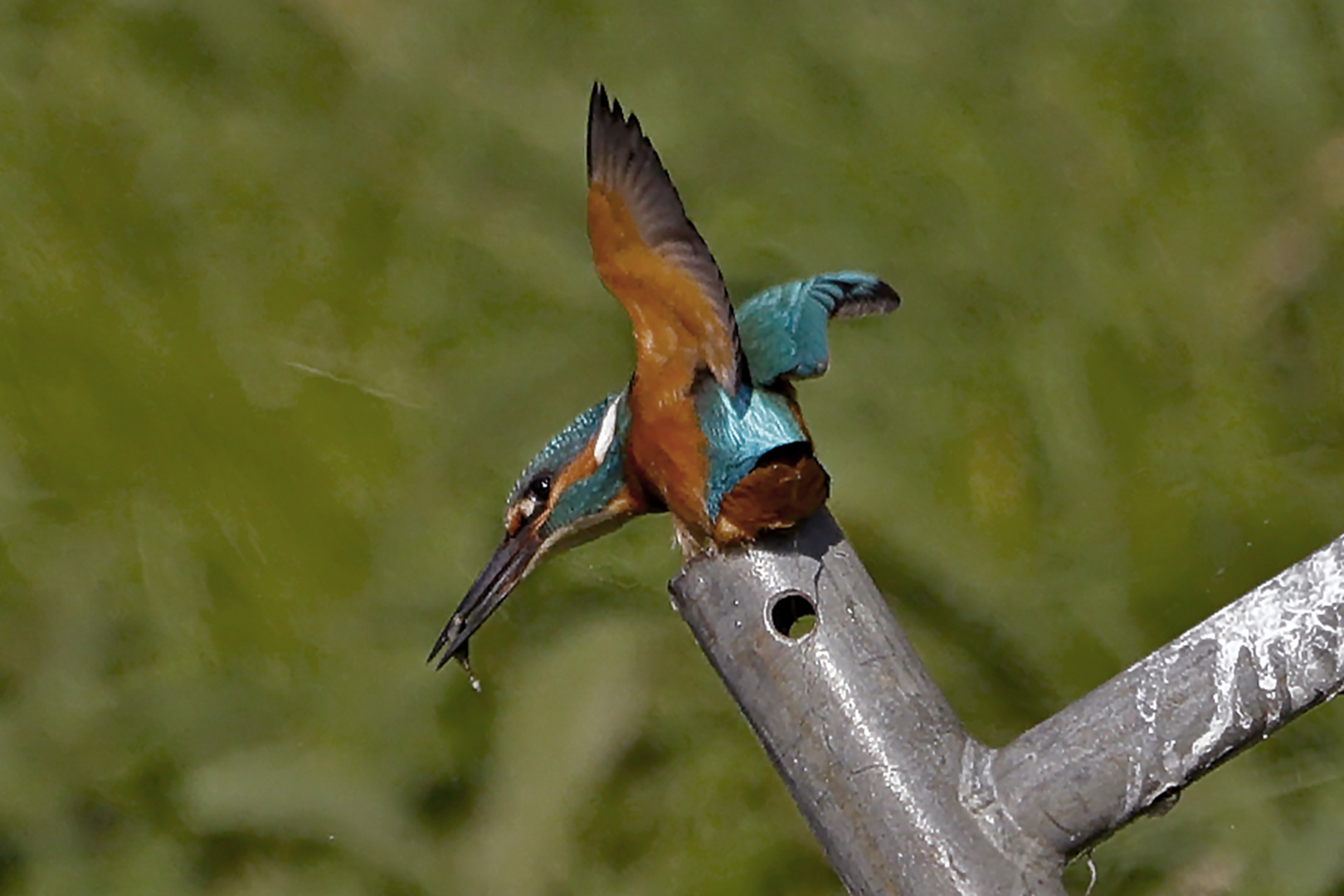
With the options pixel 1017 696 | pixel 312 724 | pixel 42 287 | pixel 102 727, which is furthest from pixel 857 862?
pixel 42 287

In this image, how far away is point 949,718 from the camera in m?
0.91

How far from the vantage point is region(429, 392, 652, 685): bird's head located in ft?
3.40

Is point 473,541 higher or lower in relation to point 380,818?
higher

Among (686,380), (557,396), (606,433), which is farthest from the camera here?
(557,396)

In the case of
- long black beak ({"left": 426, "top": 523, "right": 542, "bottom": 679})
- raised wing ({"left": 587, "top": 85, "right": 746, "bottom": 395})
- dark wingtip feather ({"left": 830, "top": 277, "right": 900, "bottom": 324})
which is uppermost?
raised wing ({"left": 587, "top": 85, "right": 746, "bottom": 395})

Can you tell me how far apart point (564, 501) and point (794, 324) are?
0.74 ft

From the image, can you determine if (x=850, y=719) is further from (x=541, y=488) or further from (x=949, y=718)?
(x=541, y=488)

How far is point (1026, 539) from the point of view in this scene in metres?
1.44

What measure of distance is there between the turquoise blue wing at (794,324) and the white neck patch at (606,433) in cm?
12

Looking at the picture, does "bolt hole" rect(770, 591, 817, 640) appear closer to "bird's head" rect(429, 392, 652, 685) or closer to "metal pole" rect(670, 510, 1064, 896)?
"metal pole" rect(670, 510, 1064, 896)

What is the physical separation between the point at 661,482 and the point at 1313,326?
827 millimetres

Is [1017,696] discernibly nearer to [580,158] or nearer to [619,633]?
[619,633]

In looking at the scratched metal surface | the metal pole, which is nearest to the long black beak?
the metal pole

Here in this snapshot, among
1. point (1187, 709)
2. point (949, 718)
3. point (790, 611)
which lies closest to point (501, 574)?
point (790, 611)
